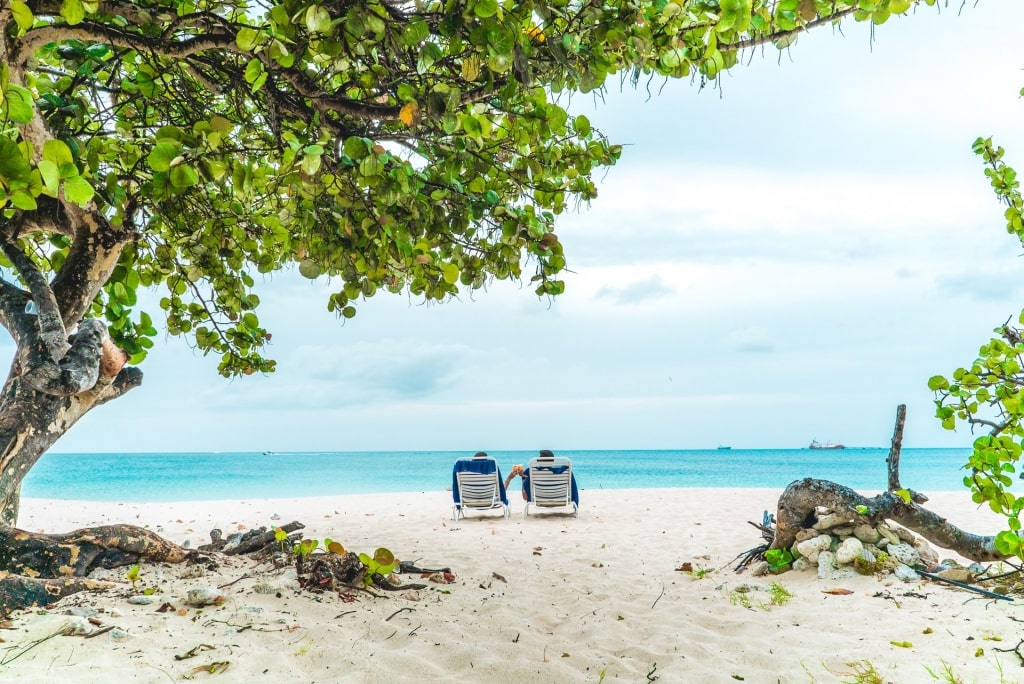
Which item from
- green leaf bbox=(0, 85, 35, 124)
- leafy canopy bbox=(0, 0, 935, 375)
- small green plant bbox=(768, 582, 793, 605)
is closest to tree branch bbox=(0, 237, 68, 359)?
leafy canopy bbox=(0, 0, 935, 375)

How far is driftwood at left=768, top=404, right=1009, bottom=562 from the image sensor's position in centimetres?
502

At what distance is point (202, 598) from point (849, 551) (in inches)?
197

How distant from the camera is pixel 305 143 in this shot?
9.08 feet

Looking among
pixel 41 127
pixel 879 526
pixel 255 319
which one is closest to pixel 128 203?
pixel 41 127

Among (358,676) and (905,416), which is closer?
(358,676)

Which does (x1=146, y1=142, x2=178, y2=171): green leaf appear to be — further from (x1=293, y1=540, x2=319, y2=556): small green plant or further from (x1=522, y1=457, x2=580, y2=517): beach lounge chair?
(x1=522, y1=457, x2=580, y2=517): beach lounge chair

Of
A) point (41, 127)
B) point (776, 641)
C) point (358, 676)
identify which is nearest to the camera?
point (358, 676)

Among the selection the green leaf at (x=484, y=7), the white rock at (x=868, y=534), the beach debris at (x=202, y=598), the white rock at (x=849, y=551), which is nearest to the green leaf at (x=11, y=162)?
the green leaf at (x=484, y=7)

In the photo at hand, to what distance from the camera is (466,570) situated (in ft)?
18.3

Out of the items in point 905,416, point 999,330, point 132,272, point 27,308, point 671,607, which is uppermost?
point 132,272

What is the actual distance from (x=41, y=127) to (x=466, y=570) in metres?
4.53

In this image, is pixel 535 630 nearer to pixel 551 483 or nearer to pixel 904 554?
pixel 904 554

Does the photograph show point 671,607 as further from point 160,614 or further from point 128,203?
point 128,203

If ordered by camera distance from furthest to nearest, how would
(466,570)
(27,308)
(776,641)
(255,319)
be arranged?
(466,570)
(255,319)
(27,308)
(776,641)
